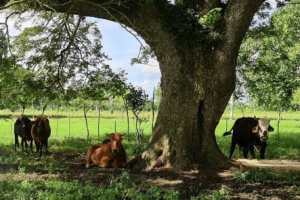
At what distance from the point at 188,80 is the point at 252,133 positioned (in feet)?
9.21

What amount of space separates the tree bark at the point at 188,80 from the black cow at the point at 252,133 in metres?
1.38

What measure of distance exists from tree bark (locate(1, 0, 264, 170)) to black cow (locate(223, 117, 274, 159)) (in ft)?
4.53

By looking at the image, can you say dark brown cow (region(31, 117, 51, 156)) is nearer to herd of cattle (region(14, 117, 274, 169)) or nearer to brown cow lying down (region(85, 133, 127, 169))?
herd of cattle (region(14, 117, 274, 169))

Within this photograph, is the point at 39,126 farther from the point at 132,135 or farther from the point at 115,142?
the point at 132,135

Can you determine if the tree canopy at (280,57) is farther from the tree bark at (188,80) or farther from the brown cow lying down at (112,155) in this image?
the brown cow lying down at (112,155)

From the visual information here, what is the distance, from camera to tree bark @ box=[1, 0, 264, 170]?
9.59 metres

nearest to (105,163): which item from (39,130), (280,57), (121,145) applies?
(121,145)

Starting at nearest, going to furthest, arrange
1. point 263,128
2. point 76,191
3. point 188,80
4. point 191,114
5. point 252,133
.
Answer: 1. point 76,191
2. point 191,114
3. point 188,80
4. point 263,128
5. point 252,133

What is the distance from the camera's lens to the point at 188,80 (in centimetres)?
971

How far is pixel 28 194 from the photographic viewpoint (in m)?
6.59

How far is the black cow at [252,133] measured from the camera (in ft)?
33.6

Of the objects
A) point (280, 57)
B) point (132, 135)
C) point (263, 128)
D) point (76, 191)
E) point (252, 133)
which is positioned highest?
point (280, 57)

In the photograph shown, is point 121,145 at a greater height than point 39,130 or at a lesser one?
lesser

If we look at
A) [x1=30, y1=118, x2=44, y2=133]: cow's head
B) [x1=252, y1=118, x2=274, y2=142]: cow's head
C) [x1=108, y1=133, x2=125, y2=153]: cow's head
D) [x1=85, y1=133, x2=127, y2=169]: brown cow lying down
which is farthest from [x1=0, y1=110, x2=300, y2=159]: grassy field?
[x1=252, y1=118, x2=274, y2=142]: cow's head
